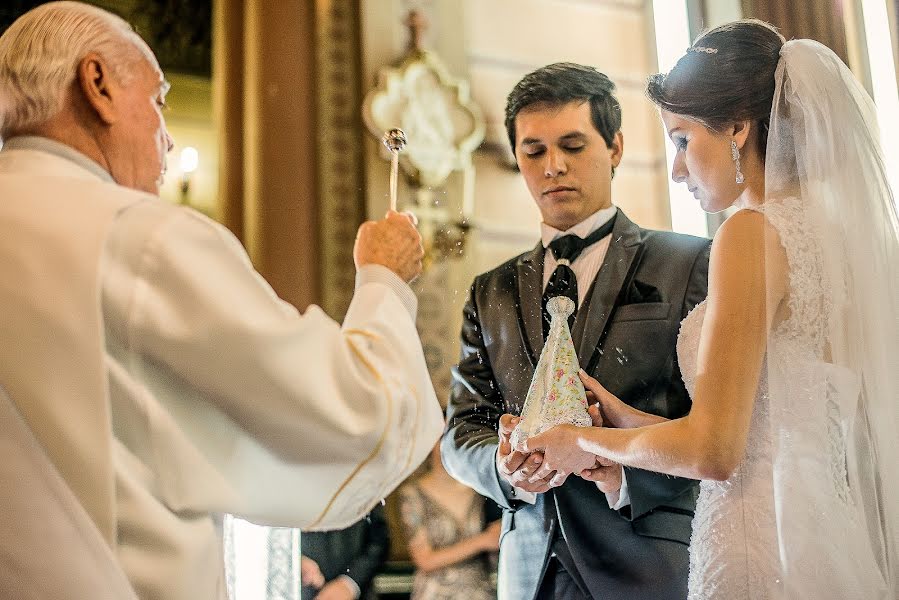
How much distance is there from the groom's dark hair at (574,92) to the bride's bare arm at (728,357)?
87cm

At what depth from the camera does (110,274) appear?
1.78 meters

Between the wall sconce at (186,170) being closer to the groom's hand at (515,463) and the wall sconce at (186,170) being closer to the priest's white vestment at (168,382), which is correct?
the groom's hand at (515,463)

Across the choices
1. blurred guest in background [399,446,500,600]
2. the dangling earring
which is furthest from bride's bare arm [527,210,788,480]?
blurred guest in background [399,446,500,600]

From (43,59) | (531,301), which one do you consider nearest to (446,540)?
(531,301)

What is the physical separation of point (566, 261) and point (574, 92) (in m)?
0.48

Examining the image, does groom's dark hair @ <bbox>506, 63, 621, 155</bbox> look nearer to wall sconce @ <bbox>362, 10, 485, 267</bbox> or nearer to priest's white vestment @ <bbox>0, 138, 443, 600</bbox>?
priest's white vestment @ <bbox>0, 138, 443, 600</bbox>

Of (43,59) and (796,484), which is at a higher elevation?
(43,59)

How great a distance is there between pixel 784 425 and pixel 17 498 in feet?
4.67

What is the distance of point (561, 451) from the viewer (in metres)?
2.45

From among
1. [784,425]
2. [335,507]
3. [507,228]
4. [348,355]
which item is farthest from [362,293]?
[507,228]

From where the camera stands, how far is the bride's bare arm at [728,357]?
2092 millimetres

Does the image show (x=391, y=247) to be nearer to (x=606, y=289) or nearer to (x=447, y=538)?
(x=606, y=289)

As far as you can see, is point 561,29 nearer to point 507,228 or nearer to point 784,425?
point 507,228

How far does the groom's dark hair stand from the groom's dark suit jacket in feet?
0.96
